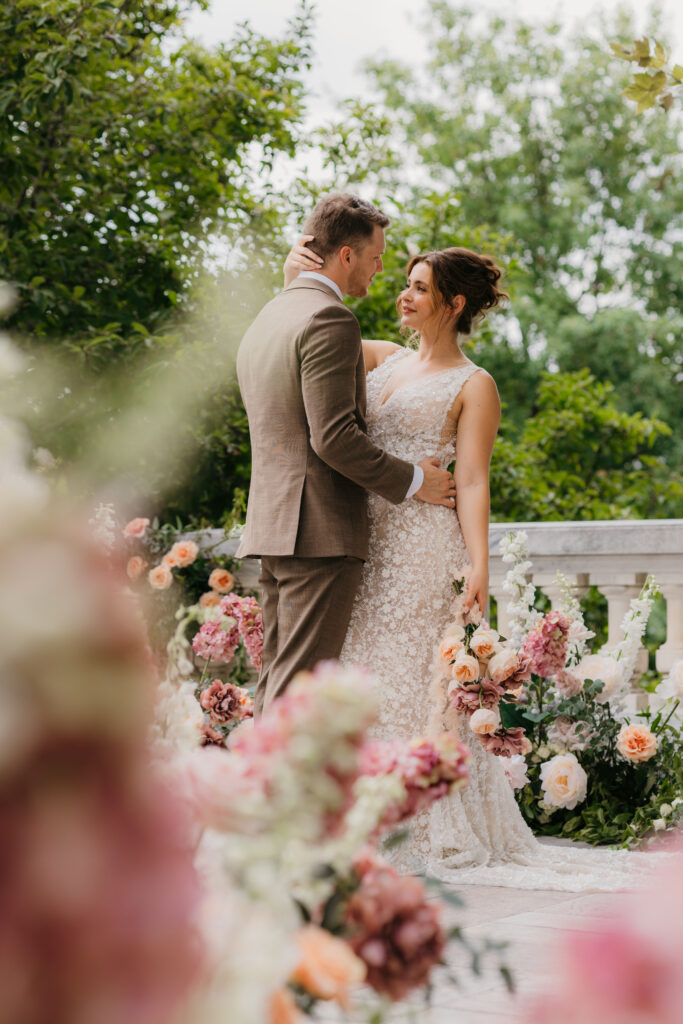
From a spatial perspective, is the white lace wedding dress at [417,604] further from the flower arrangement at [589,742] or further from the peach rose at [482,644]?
the flower arrangement at [589,742]

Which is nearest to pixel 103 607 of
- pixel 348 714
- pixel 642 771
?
pixel 348 714

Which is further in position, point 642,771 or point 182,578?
point 182,578

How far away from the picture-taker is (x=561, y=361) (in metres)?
18.3

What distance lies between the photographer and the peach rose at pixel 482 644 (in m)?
3.91

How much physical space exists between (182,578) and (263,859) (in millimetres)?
5320

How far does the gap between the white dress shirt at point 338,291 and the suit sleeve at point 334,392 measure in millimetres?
239

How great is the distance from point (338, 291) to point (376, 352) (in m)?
0.80

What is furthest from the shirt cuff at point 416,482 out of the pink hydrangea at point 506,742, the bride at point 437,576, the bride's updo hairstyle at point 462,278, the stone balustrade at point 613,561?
the stone balustrade at point 613,561

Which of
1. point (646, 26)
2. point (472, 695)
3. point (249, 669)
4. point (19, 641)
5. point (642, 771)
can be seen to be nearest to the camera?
point (19, 641)

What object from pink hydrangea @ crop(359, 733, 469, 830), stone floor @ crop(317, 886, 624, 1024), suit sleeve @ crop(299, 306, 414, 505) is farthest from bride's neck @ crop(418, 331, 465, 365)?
pink hydrangea @ crop(359, 733, 469, 830)

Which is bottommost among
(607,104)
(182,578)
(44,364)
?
(182,578)

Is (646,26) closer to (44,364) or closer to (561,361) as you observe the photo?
(561,361)

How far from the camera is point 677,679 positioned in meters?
4.59

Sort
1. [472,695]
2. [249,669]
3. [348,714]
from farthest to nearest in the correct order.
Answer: [249,669], [472,695], [348,714]
